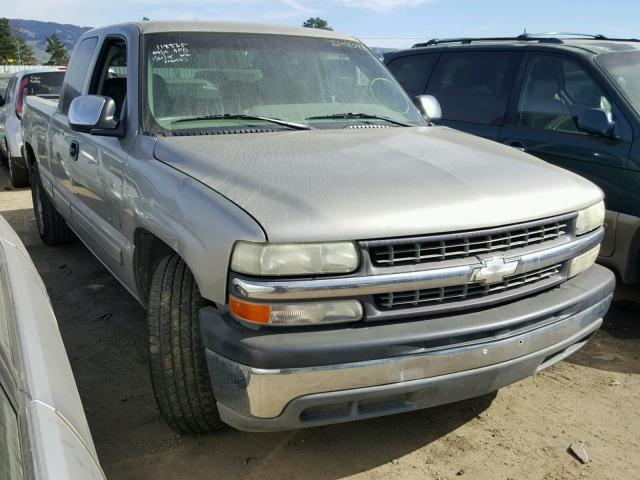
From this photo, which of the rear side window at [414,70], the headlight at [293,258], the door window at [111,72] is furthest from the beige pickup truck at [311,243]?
the rear side window at [414,70]

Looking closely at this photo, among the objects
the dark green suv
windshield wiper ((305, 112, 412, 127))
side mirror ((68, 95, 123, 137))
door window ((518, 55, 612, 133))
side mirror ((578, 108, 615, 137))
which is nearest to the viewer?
side mirror ((68, 95, 123, 137))

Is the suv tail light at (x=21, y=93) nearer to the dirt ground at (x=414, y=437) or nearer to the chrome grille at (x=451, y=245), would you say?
the dirt ground at (x=414, y=437)

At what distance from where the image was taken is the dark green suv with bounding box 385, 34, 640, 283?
4000 mm

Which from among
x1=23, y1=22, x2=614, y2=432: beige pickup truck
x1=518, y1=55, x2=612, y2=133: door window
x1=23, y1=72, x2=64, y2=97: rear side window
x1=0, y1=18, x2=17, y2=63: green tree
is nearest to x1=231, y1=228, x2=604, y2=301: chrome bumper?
x1=23, y1=22, x2=614, y2=432: beige pickup truck

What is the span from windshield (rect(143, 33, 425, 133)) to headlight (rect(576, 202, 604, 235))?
1.22m

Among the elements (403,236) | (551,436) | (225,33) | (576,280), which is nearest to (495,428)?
(551,436)

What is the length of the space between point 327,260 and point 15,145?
7.98 meters

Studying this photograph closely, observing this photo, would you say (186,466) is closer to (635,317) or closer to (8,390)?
(8,390)

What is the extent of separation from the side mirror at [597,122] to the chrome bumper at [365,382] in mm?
2174

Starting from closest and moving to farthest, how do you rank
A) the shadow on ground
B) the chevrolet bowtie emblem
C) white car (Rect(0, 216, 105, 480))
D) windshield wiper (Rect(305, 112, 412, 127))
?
white car (Rect(0, 216, 105, 480)) → the chevrolet bowtie emblem → windshield wiper (Rect(305, 112, 412, 127)) → the shadow on ground

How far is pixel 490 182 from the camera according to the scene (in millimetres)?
2586

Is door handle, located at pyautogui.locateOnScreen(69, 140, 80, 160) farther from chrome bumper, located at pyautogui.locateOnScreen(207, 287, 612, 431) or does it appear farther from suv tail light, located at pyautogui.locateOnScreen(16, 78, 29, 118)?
suv tail light, located at pyautogui.locateOnScreen(16, 78, 29, 118)

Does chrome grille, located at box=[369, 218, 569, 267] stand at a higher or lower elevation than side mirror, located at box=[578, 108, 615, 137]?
lower

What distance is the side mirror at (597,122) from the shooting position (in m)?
4.11
